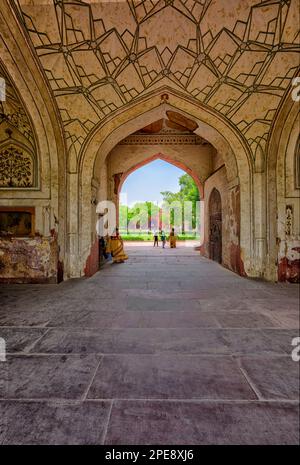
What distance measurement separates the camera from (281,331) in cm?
249

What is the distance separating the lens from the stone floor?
1.23 m

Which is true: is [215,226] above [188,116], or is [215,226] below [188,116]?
below

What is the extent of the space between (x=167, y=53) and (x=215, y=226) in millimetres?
5015

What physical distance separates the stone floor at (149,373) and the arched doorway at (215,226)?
422 centimetres

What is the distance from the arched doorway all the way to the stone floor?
4218mm

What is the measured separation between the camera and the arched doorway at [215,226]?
765cm

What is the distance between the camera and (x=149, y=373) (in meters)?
1.74

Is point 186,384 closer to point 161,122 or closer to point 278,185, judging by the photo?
point 278,185

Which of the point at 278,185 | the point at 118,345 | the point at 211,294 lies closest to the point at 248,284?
the point at 211,294
